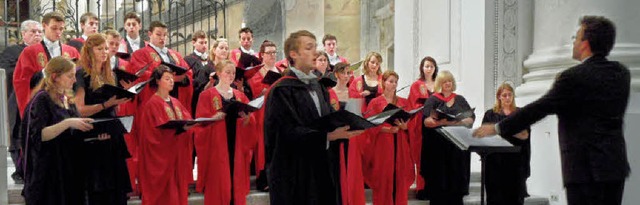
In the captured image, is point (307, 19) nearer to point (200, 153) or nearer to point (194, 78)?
point (194, 78)

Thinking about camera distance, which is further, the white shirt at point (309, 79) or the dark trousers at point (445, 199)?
the dark trousers at point (445, 199)

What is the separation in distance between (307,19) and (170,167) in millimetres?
6732

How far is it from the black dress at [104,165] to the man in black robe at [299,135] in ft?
6.03

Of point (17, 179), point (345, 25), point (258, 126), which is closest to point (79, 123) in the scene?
point (17, 179)

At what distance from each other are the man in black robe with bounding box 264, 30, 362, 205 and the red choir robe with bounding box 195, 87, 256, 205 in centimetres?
237

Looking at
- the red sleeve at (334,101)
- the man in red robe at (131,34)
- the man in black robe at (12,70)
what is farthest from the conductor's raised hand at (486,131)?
the man in black robe at (12,70)

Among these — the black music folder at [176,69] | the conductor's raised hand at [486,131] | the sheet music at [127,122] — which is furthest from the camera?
the black music folder at [176,69]

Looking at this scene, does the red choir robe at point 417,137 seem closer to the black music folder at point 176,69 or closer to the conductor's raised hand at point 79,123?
the black music folder at point 176,69

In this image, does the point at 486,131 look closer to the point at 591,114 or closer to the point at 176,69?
the point at 591,114

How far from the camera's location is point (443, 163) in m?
9.09

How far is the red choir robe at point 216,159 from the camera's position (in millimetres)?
8289

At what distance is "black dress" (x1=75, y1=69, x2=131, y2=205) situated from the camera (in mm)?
7207

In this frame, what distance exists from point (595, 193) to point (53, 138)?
3.84m

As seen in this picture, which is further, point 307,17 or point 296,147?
point 307,17
